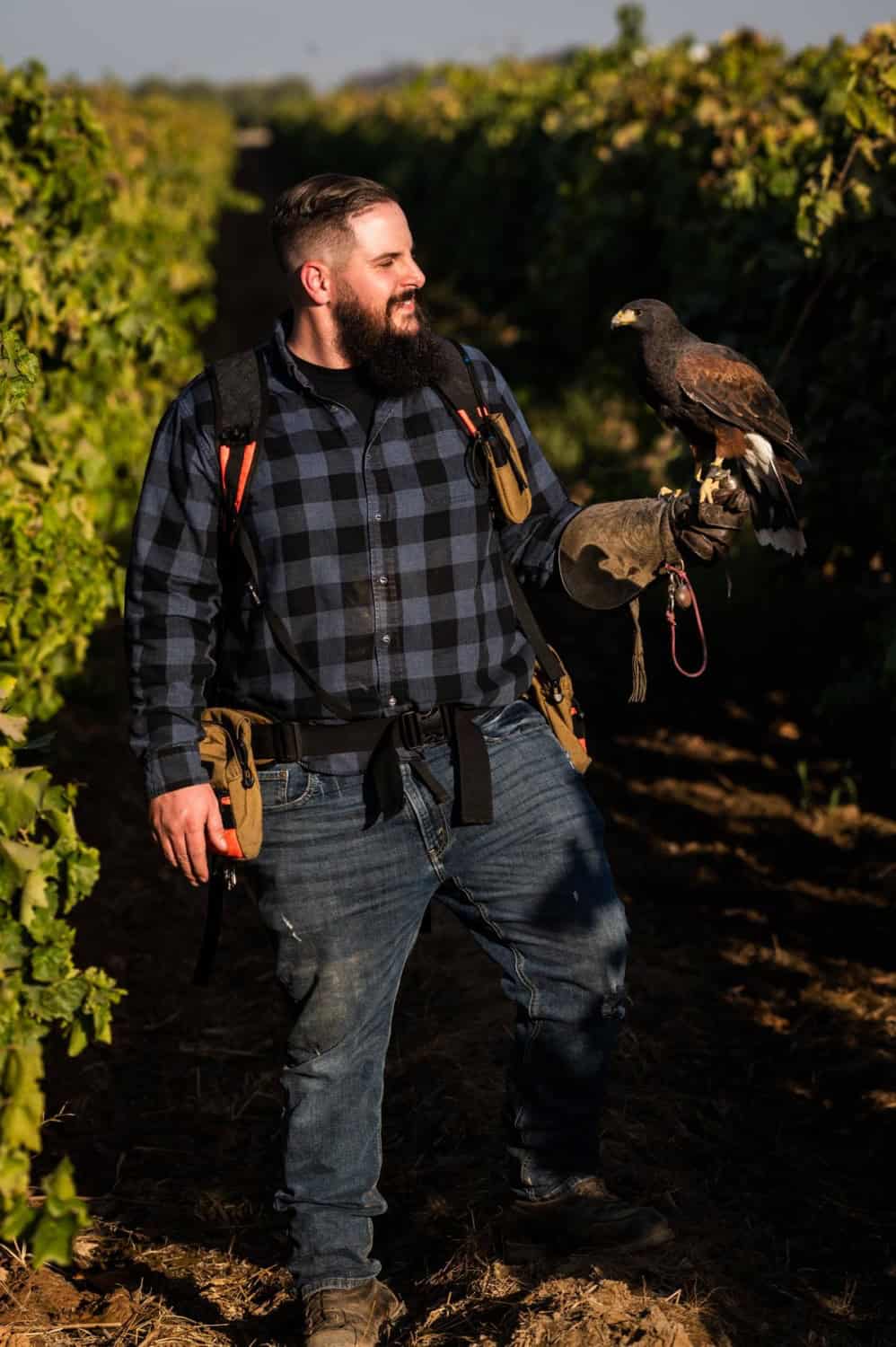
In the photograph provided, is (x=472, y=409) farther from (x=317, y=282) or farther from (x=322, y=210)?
(x=322, y=210)

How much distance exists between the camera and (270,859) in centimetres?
357

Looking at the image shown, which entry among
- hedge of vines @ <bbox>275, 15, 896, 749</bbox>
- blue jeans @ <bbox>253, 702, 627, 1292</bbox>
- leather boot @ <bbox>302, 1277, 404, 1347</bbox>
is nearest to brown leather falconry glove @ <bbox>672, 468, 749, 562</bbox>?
blue jeans @ <bbox>253, 702, 627, 1292</bbox>

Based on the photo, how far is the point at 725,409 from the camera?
404 cm

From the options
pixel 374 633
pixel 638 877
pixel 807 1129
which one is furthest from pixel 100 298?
pixel 807 1129

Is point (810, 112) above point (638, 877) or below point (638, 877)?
above

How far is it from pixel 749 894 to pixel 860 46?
419cm

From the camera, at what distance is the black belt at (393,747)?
3551 millimetres

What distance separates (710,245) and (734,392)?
4.86 meters

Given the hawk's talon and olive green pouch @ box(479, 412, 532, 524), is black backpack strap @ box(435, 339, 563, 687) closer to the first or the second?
olive green pouch @ box(479, 412, 532, 524)

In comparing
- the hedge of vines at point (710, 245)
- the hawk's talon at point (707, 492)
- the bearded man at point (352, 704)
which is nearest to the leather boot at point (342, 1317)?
the bearded man at point (352, 704)

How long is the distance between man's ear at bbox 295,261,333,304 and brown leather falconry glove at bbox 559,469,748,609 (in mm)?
805

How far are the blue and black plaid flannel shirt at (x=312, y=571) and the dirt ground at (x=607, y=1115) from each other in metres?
1.46

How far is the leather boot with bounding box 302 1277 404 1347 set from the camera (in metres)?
3.55

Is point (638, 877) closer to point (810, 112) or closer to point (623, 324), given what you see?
point (623, 324)
